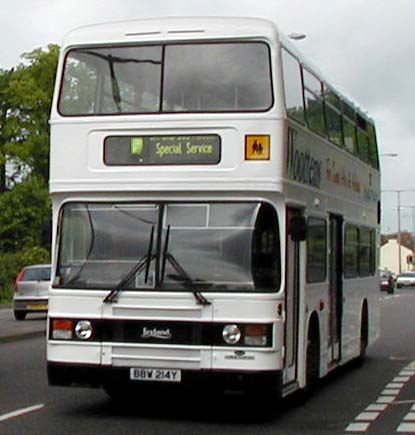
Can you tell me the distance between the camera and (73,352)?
13398 millimetres

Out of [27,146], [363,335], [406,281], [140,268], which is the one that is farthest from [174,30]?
[406,281]

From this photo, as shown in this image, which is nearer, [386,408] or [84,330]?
[84,330]

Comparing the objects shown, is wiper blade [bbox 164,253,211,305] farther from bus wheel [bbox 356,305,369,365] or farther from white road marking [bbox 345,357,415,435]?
bus wheel [bbox 356,305,369,365]

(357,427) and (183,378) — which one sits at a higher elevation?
(183,378)

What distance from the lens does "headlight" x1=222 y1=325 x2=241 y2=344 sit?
1303cm

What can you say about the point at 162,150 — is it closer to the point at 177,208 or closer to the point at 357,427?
the point at 177,208

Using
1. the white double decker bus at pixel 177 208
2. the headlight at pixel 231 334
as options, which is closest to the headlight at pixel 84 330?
the white double decker bus at pixel 177 208

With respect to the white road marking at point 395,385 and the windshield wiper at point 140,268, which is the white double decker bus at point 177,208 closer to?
the windshield wiper at point 140,268

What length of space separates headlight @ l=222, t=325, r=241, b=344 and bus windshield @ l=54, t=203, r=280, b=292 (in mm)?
395

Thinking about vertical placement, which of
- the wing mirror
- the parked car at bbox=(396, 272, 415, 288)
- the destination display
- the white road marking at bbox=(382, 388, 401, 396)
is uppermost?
the parked car at bbox=(396, 272, 415, 288)

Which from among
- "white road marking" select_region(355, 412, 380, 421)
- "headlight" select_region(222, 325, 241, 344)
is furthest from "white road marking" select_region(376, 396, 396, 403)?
"headlight" select_region(222, 325, 241, 344)

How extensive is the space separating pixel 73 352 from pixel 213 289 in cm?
161

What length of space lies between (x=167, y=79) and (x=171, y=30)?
1.79 ft

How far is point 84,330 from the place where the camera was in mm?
13398
